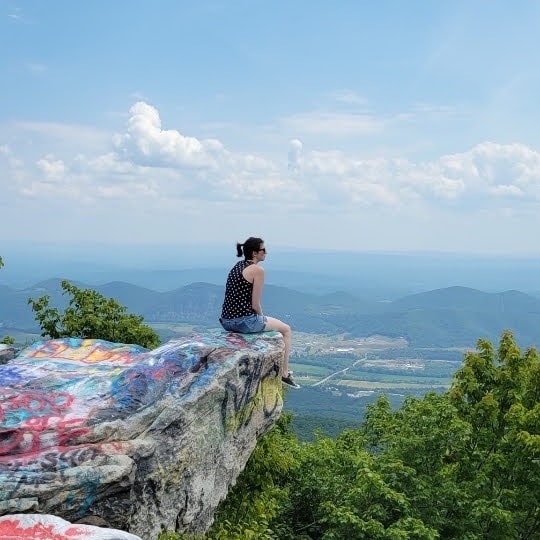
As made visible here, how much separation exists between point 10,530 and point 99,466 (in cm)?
169

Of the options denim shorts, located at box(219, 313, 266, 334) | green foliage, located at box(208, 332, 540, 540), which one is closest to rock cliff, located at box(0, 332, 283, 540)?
denim shorts, located at box(219, 313, 266, 334)

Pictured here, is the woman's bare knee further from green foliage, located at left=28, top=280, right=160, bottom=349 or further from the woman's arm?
green foliage, located at left=28, top=280, right=160, bottom=349

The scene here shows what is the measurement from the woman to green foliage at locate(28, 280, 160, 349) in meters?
10.2

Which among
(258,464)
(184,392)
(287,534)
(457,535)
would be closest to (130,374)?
(184,392)

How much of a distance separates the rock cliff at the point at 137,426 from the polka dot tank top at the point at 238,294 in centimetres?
54

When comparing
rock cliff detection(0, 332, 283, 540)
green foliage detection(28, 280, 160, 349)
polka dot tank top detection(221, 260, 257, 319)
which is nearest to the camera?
rock cliff detection(0, 332, 283, 540)

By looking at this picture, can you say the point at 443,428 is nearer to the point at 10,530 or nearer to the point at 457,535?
the point at 457,535

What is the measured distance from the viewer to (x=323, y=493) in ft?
55.4

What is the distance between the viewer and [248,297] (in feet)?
43.1

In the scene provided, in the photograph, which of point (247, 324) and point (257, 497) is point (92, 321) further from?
point (247, 324)

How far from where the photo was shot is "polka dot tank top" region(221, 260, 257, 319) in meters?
12.9

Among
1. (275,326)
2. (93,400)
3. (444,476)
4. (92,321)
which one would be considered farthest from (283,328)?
(92,321)

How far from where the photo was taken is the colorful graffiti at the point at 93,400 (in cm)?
966

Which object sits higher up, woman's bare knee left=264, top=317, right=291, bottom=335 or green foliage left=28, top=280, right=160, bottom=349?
woman's bare knee left=264, top=317, right=291, bottom=335
